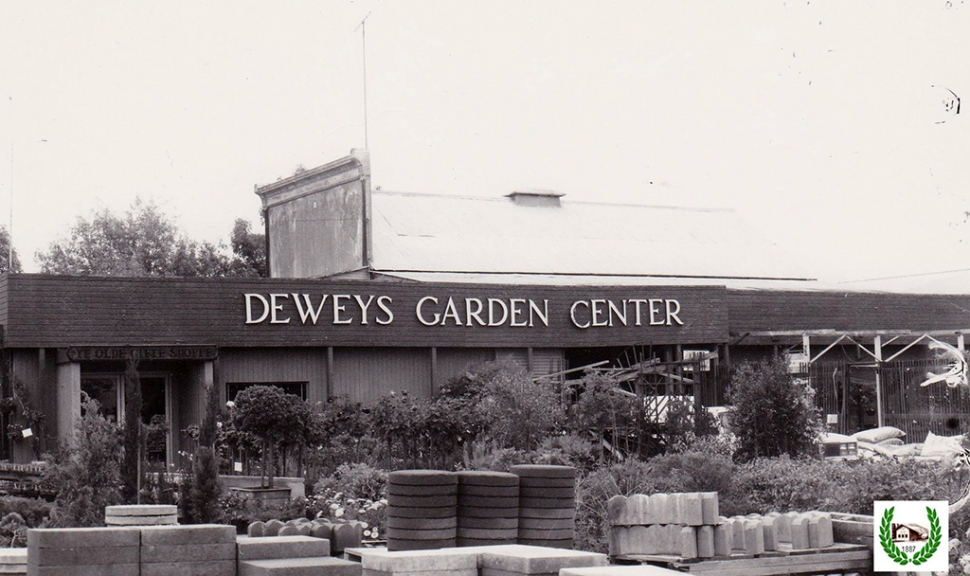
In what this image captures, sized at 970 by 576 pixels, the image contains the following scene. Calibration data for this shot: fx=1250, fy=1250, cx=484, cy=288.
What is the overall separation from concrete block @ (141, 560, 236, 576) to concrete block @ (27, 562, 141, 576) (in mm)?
89

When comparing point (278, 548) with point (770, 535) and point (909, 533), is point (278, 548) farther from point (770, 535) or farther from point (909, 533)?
point (770, 535)

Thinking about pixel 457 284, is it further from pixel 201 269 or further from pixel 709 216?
pixel 201 269

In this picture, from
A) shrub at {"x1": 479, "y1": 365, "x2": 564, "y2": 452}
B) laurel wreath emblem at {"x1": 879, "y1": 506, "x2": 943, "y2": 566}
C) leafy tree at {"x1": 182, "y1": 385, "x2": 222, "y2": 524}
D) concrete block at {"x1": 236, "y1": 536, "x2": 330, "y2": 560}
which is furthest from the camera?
shrub at {"x1": 479, "y1": 365, "x2": 564, "y2": 452}

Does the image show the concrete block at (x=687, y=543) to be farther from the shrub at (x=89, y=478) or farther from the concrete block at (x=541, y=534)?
the shrub at (x=89, y=478)

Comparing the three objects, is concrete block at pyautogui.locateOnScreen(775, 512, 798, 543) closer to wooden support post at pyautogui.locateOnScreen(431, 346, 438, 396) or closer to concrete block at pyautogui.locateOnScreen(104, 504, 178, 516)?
concrete block at pyautogui.locateOnScreen(104, 504, 178, 516)

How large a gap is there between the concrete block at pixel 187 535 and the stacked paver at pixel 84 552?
9 centimetres

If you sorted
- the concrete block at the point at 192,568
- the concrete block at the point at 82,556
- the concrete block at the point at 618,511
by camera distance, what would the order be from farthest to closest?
the concrete block at the point at 618,511, the concrete block at the point at 192,568, the concrete block at the point at 82,556

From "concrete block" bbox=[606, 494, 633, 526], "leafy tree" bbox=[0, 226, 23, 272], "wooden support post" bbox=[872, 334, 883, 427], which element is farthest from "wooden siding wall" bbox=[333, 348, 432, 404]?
"leafy tree" bbox=[0, 226, 23, 272]

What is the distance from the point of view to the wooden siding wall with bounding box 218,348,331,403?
89.0 ft

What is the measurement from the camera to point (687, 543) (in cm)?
1369

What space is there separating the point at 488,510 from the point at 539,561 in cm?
404

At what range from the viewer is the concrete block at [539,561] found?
8828 mm

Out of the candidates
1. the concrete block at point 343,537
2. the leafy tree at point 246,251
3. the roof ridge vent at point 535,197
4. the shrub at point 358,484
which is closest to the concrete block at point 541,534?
the concrete block at point 343,537

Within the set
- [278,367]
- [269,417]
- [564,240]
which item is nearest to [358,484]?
[269,417]
